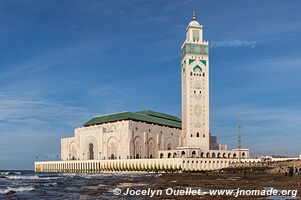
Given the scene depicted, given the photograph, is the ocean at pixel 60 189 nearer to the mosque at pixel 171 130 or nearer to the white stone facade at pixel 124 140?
the mosque at pixel 171 130

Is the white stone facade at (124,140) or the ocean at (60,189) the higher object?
the white stone facade at (124,140)

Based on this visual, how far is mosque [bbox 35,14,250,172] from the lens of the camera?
11894 cm

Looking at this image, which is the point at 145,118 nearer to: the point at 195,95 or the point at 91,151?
the point at 195,95

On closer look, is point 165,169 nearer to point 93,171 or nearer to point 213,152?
point 213,152

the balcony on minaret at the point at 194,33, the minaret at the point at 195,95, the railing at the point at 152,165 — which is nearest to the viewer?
the railing at the point at 152,165

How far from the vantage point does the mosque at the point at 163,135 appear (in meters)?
119

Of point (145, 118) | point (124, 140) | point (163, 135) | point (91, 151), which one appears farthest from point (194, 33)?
point (91, 151)

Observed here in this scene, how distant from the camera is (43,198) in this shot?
3055 cm

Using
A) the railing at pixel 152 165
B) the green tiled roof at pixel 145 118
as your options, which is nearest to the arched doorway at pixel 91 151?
the railing at pixel 152 165

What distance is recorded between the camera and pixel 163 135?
13475 cm

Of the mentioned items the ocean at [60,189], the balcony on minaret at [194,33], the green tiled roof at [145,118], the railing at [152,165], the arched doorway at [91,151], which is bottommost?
the railing at [152,165]

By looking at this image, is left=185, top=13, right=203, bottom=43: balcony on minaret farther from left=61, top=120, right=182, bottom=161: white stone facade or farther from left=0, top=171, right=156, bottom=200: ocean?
left=0, top=171, right=156, bottom=200: ocean

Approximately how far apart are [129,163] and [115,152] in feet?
49.3

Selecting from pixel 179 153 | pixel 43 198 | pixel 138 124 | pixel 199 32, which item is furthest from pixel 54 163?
pixel 43 198
